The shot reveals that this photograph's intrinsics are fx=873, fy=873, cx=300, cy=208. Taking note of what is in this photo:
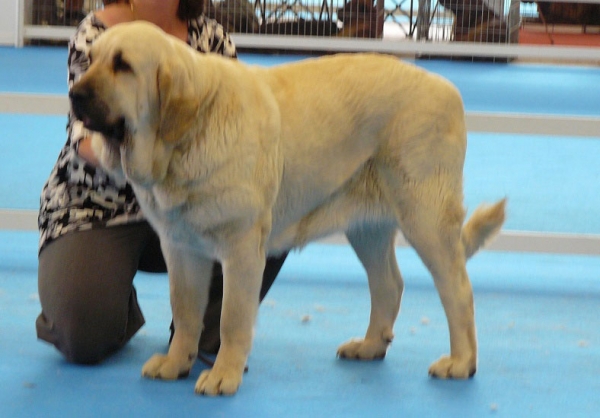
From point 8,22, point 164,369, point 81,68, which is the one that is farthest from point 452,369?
point 8,22

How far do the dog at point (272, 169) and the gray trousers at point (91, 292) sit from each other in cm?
18

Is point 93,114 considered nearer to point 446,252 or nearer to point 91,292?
point 91,292

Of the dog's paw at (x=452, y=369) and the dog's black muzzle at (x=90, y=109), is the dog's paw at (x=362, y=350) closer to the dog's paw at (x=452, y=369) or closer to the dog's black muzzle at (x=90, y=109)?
the dog's paw at (x=452, y=369)

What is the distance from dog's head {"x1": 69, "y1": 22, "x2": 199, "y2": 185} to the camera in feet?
4.99

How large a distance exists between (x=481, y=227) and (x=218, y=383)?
0.73m

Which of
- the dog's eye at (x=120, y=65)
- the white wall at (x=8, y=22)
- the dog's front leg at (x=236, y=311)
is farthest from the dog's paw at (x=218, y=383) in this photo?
the white wall at (x=8, y=22)

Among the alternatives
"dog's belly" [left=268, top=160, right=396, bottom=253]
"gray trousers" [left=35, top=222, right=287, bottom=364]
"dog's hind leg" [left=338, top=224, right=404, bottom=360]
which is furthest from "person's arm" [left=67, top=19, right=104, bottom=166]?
"dog's hind leg" [left=338, top=224, right=404, bottom=360]

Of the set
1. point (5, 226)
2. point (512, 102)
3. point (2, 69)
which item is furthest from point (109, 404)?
point (2, 69)

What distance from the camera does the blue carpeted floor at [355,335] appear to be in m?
1.80

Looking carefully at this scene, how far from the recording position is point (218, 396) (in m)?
1.79

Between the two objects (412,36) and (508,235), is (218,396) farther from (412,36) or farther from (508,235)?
(412,36)

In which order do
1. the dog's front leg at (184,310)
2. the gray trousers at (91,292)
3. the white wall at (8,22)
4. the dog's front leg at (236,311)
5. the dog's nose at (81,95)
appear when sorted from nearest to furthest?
the dog's nose at (81,95) < the dog's front leg at (236,311) < the dog's front leg at (184,310) < the gray trousers at (91,292) < the white wall at (8,22)

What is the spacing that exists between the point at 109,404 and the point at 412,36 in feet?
17.1

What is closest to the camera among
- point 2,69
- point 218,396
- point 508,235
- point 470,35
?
point 218,396
